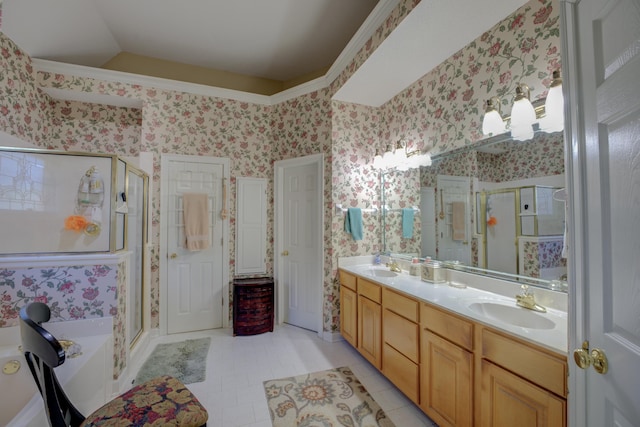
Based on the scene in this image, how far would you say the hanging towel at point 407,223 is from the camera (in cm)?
260

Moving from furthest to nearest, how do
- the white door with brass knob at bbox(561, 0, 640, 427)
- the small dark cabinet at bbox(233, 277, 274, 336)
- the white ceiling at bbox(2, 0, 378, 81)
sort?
1. the small dark cabinet at bbox(233, 277, 274, 336)
2. the white ceiling at bbox(2, 0, 378, 81)
3. the white door with brass knob at bbox(561, 0, 640, 427)

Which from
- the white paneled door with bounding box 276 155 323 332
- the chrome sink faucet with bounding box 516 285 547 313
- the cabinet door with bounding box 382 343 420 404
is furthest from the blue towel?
the chrome sink faucet with bounding box 516 285 547 313

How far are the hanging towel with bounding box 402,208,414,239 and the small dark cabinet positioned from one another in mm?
1682

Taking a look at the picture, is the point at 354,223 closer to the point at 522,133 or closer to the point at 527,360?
the point at 522,133

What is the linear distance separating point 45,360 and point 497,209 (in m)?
2.48

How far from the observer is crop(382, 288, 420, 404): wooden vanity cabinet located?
1.73 meters

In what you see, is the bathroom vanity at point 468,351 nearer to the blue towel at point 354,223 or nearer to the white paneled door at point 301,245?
the blue towel at point 354,223

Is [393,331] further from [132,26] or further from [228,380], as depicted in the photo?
[132,26]

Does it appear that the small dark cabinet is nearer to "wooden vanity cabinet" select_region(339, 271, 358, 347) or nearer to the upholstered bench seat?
"wooden vanity cabinet" select_region(339, 271, 358, 347)

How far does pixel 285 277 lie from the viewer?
337 centimetres

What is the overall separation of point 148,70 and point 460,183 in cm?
377

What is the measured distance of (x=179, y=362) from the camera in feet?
8.02

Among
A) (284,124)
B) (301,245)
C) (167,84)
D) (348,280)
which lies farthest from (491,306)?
(167,84)

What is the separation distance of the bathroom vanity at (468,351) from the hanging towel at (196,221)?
6.66 feet
